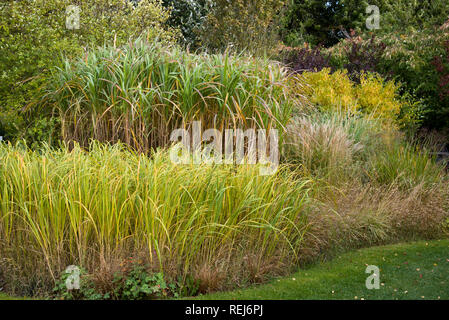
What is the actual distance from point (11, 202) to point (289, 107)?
3577 millimetres

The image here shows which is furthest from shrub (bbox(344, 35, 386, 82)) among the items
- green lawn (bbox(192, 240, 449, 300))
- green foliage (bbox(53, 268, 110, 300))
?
green foliage (bbox(53, 268, 110, 300))

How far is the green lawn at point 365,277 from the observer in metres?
3.83

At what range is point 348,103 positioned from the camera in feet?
30.5

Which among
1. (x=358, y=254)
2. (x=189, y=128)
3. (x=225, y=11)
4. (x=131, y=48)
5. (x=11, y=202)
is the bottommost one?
(x=358, y=254)

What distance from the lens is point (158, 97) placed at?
5840 millimetres

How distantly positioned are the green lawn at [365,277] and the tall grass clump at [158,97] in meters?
1.88

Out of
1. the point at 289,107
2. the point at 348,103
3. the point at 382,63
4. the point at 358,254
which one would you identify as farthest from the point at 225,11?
the point at 358,254

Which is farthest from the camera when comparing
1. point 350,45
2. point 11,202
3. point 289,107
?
point 350,45

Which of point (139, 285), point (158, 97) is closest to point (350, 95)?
point (158, 97)

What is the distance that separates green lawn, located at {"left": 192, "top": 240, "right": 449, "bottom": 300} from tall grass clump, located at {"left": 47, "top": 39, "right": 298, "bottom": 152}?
1.88 meters

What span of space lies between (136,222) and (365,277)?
208cm

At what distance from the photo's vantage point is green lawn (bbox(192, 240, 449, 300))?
3.83 metres

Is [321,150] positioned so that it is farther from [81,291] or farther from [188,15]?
[188,15]
